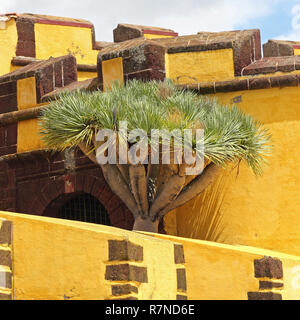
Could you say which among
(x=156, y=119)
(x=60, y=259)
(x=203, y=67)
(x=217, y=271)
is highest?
(x=203, y=67)

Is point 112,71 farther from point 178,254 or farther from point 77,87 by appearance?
point 178,254

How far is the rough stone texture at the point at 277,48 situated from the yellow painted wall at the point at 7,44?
642cm

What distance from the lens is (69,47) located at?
2050 cm

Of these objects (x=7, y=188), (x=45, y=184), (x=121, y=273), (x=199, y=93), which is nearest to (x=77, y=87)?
(x=45, y=184)

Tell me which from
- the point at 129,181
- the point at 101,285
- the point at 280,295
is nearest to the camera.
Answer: the point at 101,285

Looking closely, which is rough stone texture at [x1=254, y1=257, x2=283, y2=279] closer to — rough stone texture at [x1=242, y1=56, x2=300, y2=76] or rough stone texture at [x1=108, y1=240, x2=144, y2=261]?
rough stone texture at [x1=108, y1=240, x2=144, y2=261]

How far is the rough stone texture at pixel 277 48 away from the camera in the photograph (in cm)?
2036

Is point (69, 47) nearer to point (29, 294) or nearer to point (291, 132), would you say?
point (291, 132)

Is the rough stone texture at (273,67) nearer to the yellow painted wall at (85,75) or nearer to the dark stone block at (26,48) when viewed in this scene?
the yellow painted wall at (85,75)

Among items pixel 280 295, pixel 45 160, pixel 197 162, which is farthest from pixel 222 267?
pixel 45 160

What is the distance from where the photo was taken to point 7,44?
1977 cm

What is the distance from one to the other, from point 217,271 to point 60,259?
10.7ft

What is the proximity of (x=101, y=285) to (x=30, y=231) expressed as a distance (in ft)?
3.29

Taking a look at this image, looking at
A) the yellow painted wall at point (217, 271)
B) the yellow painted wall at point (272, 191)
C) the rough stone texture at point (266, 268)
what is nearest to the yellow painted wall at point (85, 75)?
the yellow painted wall at point (272, 191)
